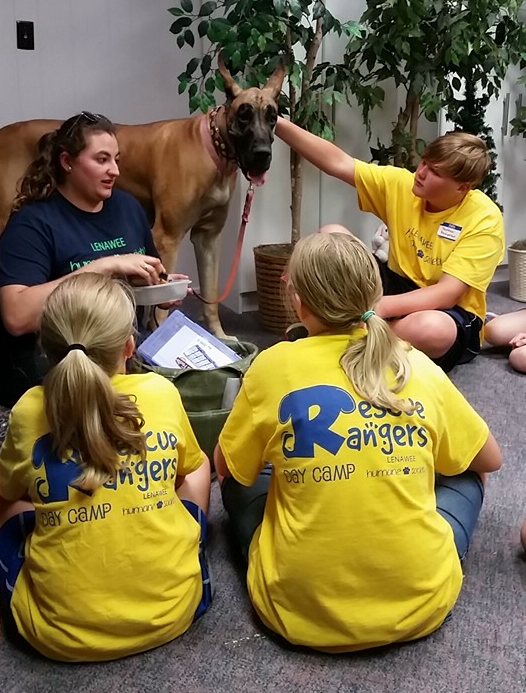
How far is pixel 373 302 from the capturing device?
1.25 meters

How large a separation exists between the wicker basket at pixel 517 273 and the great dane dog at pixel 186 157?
4.87 feet

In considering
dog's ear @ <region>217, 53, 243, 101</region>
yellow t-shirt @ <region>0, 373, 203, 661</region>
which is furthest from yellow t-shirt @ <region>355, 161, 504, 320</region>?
yellow t-shirt @ <region>0, 373, 203, 661</region>

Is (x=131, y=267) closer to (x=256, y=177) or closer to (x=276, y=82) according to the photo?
(x=256, y=177)

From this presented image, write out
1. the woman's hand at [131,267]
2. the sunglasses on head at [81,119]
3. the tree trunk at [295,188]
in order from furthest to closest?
the tree trunk at [295,188] → the sunglasses on head at [81,119] → the woman's hand at [131,267]

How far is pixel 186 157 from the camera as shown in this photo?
8.71 feet

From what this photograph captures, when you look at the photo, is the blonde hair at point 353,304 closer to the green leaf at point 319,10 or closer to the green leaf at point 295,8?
the green leaf at point 295,8

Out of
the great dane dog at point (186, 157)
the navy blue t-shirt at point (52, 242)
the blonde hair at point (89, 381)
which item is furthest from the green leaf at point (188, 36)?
the blonde hair at point (89, 381)

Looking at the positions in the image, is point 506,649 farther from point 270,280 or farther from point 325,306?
point 270,280

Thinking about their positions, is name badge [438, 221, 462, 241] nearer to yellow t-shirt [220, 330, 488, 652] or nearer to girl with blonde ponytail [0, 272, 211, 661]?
yellow t-shirt [220, 330, 488, 652]

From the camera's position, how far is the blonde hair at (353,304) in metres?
1.17

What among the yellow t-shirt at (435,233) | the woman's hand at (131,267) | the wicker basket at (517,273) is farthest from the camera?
A: the wicker basket at (517,273)

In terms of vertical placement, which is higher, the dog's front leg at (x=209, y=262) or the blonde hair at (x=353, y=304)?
the blonde hair at (x=353, y=304)

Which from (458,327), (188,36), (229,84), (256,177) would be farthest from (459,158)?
(188,36)

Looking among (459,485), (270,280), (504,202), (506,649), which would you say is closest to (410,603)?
(506,649)
